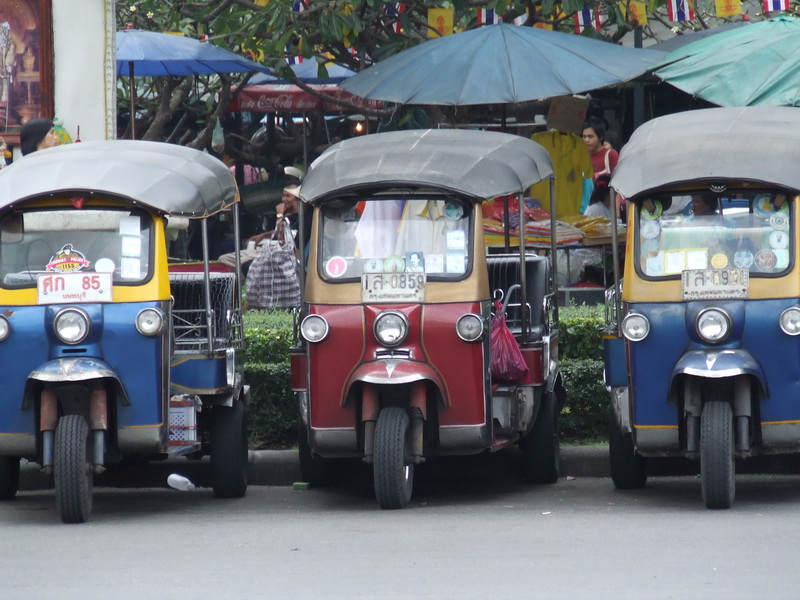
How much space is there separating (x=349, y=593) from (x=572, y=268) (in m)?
7.52

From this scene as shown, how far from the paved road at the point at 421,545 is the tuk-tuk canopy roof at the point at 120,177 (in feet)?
5.98

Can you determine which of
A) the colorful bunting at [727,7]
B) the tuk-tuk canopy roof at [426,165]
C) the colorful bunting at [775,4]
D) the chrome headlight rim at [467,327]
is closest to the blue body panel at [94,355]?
the tuk-tuk canopy roof at [426,165]

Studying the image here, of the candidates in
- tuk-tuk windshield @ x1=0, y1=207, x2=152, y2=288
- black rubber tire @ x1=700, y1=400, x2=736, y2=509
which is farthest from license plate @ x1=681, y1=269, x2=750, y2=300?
tuk-tuk windshield @ x1=0, y1=207, x2=152, y2=288

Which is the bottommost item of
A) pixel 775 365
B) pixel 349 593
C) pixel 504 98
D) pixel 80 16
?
pixel 349 593

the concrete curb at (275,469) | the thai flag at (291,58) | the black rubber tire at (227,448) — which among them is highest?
A: the thai flag at (291,58)

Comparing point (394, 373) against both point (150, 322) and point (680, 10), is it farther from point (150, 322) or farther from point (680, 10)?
point (680, 10)

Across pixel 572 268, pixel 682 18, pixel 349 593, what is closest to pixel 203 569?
pixel 349 593

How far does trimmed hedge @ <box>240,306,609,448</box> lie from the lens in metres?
9.59

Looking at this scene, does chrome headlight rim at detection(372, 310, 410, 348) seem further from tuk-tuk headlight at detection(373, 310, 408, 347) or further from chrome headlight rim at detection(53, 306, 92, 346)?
chrome headlight rim at detection(53, 306, 92, 346)

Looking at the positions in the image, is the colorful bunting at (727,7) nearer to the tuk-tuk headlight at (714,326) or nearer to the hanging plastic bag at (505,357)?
the hanging plastic bag at (505,357)

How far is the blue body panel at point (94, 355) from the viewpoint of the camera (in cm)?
741

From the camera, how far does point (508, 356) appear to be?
8.16 m

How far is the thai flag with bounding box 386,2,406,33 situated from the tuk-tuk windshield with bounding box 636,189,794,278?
5797 millimetres

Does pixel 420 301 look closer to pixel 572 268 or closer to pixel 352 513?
pixel 352 513
